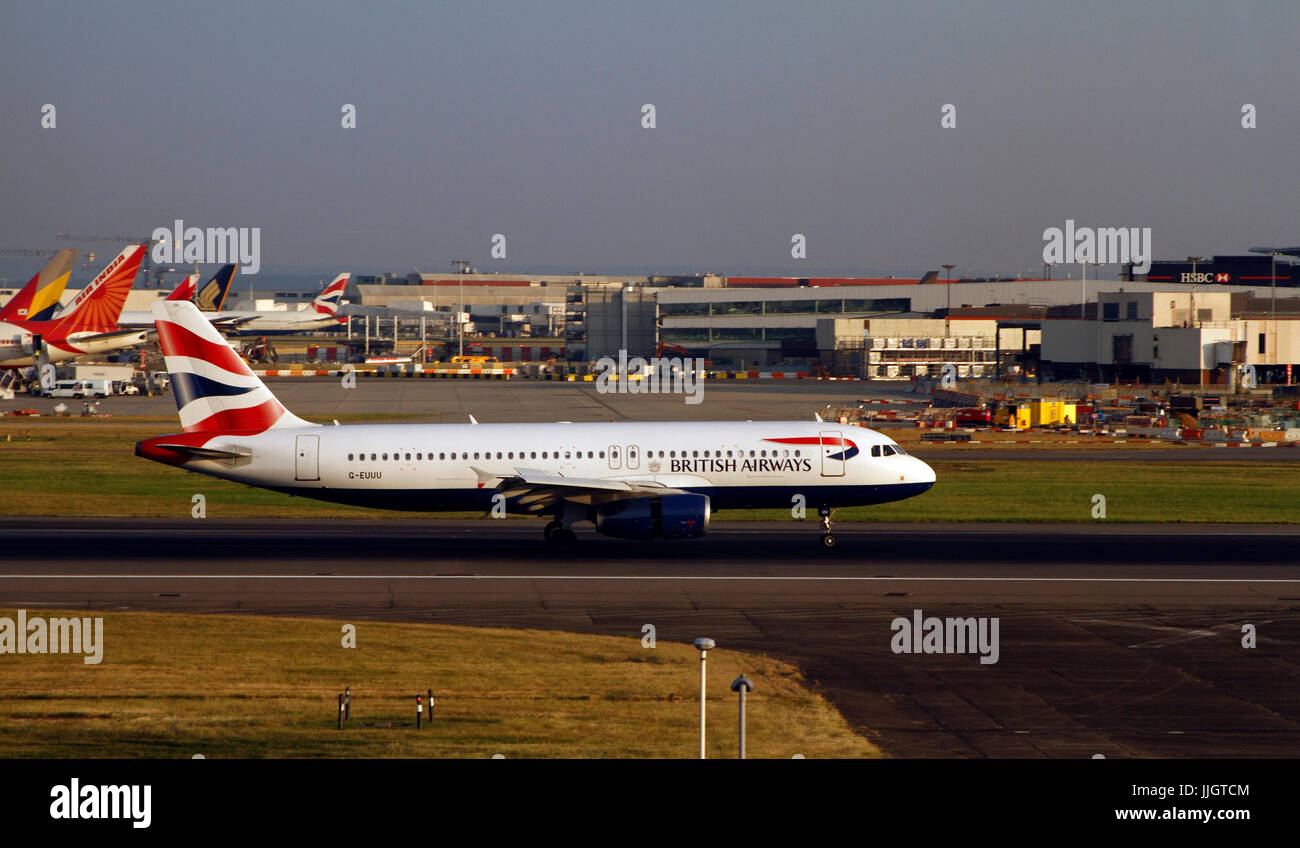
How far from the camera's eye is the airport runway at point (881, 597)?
855 inches

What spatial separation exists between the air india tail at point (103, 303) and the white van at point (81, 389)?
460 cm

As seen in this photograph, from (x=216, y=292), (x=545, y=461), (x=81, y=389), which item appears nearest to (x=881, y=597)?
(x=545, y=461)

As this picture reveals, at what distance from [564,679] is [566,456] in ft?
55.6

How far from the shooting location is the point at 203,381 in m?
39.5

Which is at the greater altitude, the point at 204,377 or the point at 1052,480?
the point at 204,377

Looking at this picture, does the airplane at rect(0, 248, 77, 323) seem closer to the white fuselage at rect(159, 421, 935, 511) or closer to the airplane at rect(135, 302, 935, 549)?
the airplane at rect(135, 302, 935, 549)

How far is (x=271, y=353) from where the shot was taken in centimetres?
17962

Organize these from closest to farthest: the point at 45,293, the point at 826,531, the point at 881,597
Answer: the point at 881,597, the point at 826,531, the point at 45,293

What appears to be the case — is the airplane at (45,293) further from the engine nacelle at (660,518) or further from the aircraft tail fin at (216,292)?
the engine nacelle at (660,518)

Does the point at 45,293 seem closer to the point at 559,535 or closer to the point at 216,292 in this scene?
the point at 216,292

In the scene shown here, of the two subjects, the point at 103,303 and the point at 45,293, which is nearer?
the point at 45,293

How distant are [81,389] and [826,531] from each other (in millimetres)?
92065
